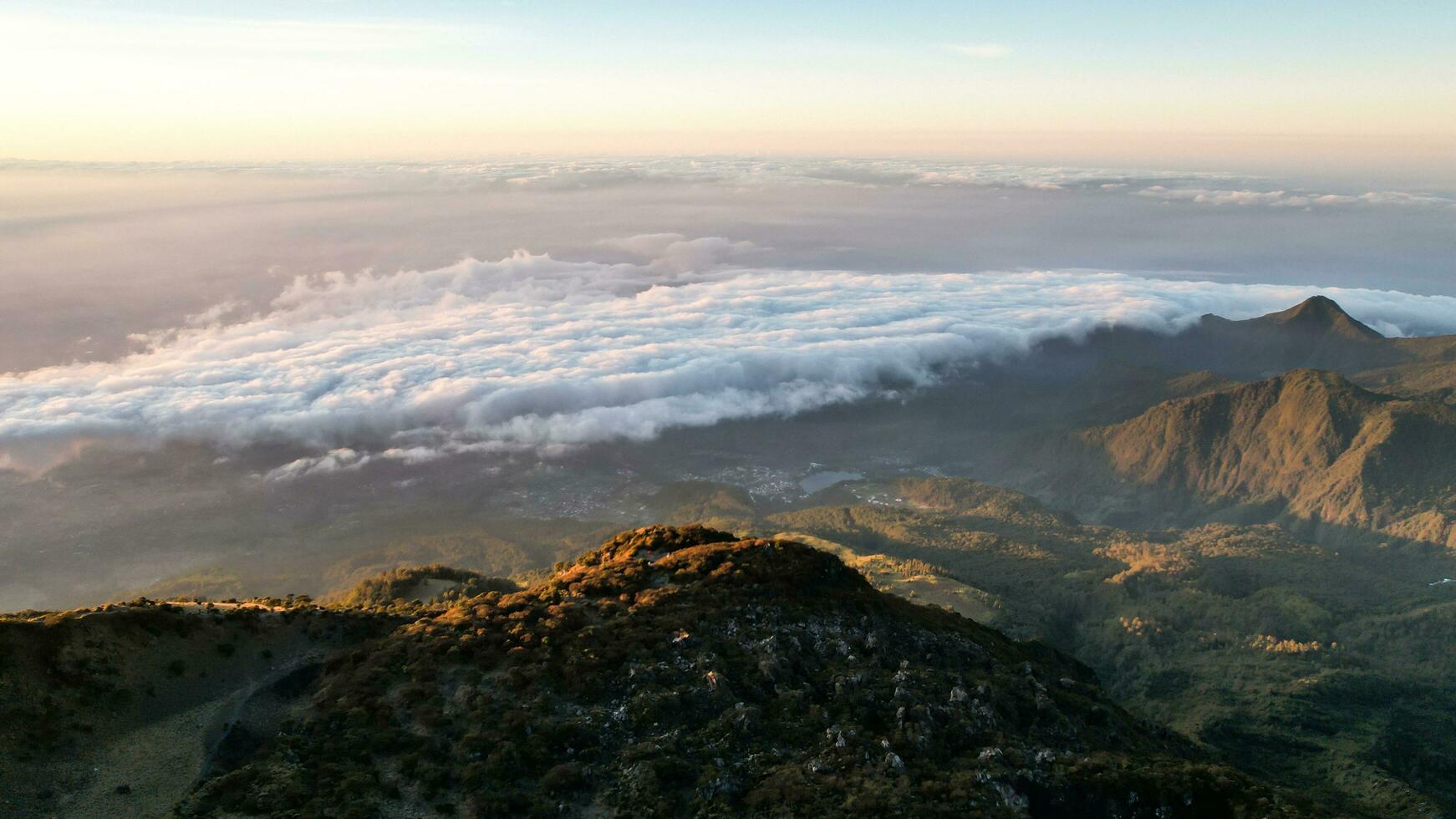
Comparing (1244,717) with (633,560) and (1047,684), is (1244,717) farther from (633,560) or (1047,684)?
(633,560)

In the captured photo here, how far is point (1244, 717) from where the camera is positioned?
116188 mm

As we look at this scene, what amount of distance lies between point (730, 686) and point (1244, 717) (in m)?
94.4

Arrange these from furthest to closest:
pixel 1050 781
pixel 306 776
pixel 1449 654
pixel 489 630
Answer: pixel 1449 654 < pixel 489 630 < pixel 1050 781 < pixel 306 776

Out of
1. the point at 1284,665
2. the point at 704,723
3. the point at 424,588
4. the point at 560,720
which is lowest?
the point at 1284,665

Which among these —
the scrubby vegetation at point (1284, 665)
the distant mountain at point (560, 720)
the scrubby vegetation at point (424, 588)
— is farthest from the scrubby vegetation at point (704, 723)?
the scrubby vegetation at point (424, 588)

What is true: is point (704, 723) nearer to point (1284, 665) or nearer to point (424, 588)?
point (424, 588)

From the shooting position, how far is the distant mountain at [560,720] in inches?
1833

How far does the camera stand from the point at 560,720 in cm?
5338

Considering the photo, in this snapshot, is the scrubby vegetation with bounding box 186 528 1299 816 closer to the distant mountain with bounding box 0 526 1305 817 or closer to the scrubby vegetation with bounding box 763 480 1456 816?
the distant mountain with bounding box 0 526 1305 817

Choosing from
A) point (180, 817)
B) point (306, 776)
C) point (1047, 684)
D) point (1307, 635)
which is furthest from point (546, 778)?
point (1307, 635)

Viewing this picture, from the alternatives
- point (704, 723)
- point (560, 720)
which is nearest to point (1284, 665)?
point (704, 723)

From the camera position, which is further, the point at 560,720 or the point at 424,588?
the point at 424,588

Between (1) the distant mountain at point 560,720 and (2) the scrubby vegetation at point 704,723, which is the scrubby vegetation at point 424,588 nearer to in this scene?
(1) the distant mountain at point 560,720

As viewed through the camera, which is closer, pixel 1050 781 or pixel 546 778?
pixel 546 778
